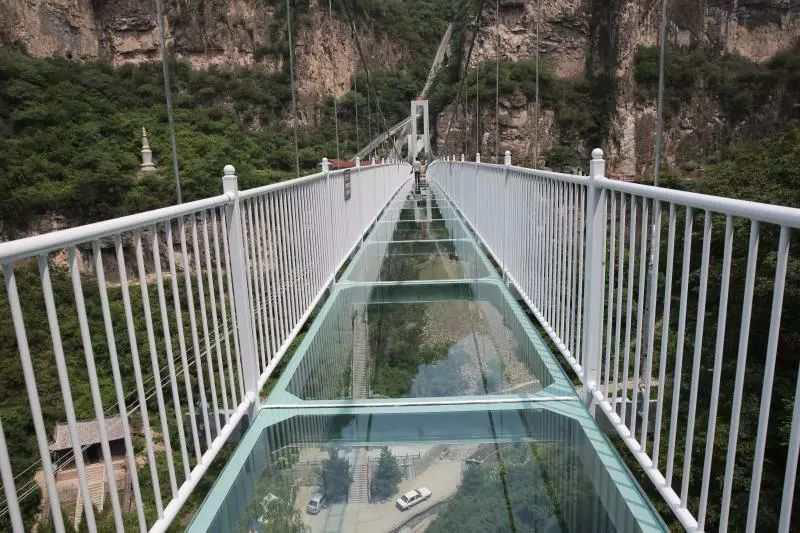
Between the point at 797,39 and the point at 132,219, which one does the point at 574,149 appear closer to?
the point at 797,39

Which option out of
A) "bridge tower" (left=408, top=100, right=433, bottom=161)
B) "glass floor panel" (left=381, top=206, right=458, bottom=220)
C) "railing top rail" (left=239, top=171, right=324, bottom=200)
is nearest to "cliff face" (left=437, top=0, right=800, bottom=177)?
"bridge tower" (left=408, top=100, right=433, bottom=161)

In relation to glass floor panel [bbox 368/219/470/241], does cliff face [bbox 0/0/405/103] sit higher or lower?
higher

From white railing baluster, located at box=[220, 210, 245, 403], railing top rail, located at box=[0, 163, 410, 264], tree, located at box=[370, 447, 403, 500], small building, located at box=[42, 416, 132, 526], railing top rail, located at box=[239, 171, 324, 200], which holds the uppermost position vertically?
Result: railing top rail, located at box=[0, 163, 410, 264]

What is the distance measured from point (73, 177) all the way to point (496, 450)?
92.8 ft

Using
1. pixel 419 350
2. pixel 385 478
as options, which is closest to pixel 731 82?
pixel 419 350

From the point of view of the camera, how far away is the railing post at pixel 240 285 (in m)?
1.71

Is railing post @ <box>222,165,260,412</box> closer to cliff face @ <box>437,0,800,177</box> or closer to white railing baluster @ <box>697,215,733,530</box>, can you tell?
white railing baluster @ <box>697,215,733,530</box>

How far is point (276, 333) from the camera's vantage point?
2137 millimetres

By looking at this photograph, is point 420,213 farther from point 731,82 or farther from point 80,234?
point 731,82

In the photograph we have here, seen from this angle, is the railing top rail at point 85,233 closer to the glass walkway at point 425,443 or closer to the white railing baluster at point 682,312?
the glass walkway at point 425,443

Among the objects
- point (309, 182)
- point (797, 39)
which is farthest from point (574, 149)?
point (309, 182)

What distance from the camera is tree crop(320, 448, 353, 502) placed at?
133 centimetres

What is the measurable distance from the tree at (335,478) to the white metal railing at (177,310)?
28 cm

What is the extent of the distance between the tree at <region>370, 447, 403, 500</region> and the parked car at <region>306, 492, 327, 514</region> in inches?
4.5
